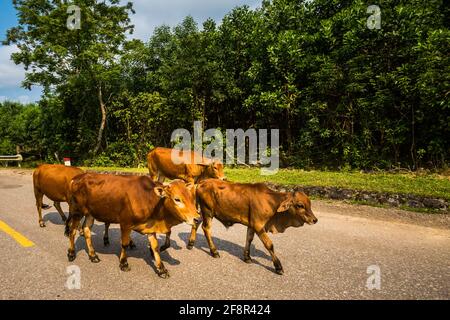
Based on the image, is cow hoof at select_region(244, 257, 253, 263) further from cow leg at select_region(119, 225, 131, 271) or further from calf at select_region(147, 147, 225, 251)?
calf at select_region(147, 147, 225, 251)

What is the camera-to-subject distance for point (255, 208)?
532 centimetres

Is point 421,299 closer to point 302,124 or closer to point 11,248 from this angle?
point 11,248

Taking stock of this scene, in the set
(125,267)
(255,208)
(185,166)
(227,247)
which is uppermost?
(185,166)

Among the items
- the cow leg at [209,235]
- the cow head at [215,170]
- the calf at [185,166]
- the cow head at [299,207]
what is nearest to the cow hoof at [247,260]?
the cow leg at [209,235]

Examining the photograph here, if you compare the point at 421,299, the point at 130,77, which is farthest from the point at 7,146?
the point at 421,299

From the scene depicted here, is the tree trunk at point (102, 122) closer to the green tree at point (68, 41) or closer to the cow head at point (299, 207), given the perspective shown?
the green tree at point (68, 41)

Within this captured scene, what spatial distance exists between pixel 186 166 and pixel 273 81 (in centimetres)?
A: 1234

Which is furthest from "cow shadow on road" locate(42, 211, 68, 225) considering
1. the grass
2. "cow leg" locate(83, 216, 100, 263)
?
the grass

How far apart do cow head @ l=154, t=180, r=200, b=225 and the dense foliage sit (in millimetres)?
12577

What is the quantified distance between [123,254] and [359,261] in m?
3.73

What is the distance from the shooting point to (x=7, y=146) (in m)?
37.0

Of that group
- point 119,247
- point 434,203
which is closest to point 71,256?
point 119,247

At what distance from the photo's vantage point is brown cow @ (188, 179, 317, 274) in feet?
16.8

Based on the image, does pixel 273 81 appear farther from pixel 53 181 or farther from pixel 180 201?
pixel 180 201
